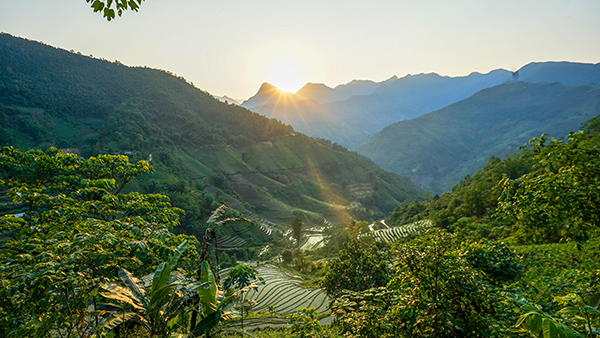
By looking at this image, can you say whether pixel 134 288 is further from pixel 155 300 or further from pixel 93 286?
pixel 93 286

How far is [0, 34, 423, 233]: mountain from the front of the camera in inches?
3322

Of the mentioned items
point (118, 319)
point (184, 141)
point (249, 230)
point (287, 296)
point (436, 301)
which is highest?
point (184, 141)

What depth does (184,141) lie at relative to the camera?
122 m

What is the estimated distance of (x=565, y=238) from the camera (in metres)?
6.45

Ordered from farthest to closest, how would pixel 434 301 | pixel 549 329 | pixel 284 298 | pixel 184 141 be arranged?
1. pixel 184 141
2. pixel 284 298
3. pixel 434 301
4. pixel 549 329

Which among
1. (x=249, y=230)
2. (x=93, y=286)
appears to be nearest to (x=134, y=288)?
(x=93, y=286)

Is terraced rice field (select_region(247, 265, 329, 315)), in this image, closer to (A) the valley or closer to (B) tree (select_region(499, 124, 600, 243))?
(A) the valley

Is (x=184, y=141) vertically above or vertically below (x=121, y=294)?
above

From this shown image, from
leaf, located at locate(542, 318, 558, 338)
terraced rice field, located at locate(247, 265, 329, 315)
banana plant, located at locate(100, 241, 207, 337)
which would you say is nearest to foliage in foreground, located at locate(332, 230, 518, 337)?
leaf, located at locate(542, 318, 558, 338)

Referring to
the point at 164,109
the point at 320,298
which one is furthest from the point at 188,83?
the point at 320,298

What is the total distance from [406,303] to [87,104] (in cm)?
15011

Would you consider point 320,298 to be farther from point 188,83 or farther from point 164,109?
point 188,83

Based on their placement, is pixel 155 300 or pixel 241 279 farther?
pixel 241 279

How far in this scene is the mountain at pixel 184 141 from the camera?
277 feet
